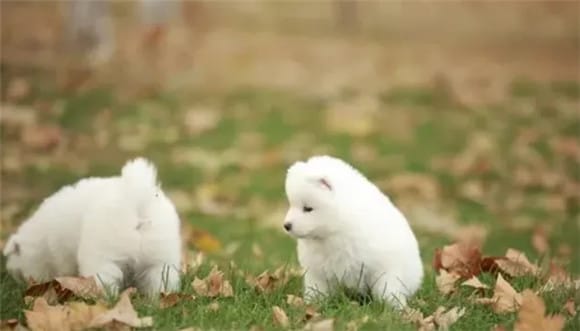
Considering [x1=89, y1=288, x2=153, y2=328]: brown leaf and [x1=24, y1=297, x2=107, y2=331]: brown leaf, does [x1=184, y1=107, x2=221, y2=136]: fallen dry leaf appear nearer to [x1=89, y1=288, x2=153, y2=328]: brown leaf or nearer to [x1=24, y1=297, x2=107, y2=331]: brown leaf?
[x1=24, y1=297, x2=107, y2=331]: brown leaf

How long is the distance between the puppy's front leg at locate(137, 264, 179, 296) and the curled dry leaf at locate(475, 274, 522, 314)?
4.45ft

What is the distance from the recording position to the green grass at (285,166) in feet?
16.1

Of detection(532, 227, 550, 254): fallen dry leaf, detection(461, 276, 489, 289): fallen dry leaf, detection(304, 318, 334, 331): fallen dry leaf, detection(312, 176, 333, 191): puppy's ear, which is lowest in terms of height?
detection(532, 227, 550, 254): fallen dry leaf

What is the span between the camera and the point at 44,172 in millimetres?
9875

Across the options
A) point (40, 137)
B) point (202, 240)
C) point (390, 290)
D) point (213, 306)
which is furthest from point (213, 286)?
point (40, 137)

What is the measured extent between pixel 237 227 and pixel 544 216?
293 cm

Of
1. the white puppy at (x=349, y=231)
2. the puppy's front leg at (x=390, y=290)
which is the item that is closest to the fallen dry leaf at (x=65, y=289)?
the white puppy at (x=349, y=231)

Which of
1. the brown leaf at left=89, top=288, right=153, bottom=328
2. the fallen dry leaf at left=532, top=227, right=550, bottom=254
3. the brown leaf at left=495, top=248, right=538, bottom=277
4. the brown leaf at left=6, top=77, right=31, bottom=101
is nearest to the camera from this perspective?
the brown leaf at left=89, top=288, right=153, bottom=328

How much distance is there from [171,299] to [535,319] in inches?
58.6

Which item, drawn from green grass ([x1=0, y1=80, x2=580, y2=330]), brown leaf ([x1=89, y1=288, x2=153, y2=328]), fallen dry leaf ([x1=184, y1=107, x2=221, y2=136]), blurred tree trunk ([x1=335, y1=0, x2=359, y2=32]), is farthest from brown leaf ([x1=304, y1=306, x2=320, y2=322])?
blurred tree trunk ([x1=335, y1=0, x2=359, y2=32])

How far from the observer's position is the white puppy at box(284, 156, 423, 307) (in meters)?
4.98

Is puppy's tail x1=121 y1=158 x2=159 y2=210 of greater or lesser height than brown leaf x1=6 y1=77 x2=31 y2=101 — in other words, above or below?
above

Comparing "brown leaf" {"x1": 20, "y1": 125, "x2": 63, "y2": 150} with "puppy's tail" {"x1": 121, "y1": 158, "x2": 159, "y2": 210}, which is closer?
"puppy's tail" {"x1": 121, "y1": 158, "x2": 159, "y2": 210}

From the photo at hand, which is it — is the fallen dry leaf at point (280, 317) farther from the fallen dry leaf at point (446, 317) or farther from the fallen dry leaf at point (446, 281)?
the fallen dry leaf at point (446, 281)
